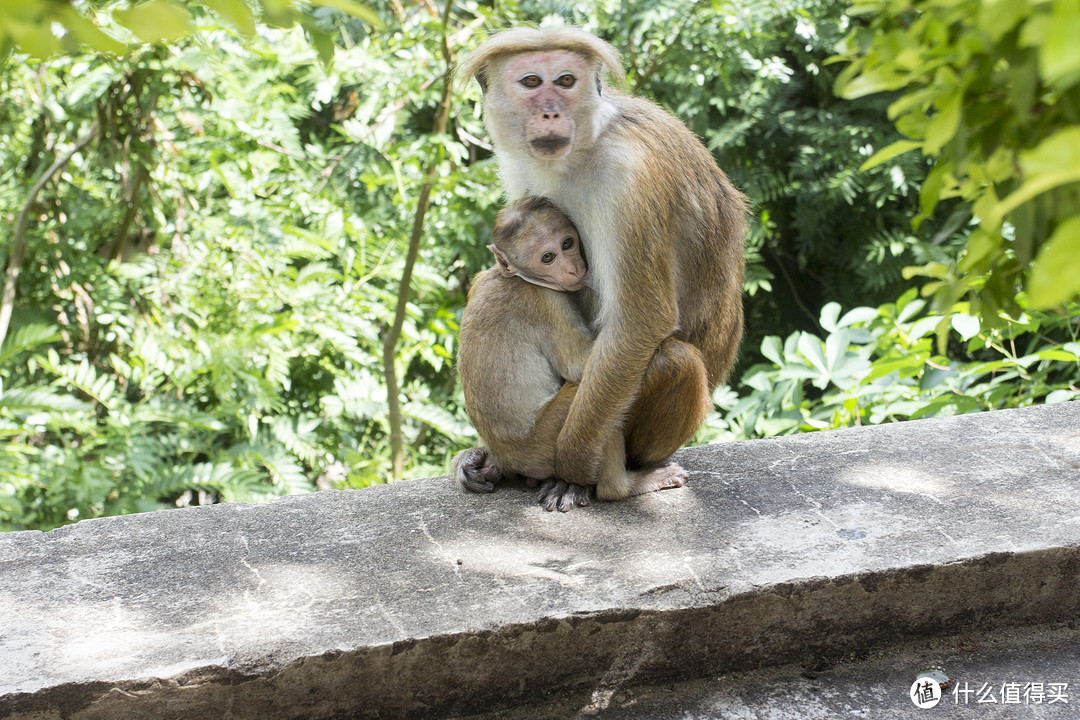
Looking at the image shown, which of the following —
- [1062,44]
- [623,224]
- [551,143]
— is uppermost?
[1062,44]

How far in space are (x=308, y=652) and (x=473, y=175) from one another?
3.45 metres

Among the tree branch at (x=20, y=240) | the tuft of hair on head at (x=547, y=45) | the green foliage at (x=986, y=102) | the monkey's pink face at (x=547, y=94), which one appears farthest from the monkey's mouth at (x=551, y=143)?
the tree branch at (x=20, y=240)

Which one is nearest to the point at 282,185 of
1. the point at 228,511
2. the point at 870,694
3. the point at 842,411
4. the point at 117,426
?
the point at 117,426

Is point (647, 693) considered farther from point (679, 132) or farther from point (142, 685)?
point (679, 132)

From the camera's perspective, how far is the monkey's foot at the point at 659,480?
3.38 metres

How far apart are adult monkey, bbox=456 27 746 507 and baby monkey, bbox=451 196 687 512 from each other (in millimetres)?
70

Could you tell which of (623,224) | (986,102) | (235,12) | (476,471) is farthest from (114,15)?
(476,471)

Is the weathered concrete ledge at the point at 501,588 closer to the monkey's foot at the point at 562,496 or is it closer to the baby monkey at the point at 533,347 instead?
the monkey's foot at the point at 562,496

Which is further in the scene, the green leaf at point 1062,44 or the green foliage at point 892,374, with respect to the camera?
the green foliage at point 892,374

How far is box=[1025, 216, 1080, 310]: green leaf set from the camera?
3.27 feet

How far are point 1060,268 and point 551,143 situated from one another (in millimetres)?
2336

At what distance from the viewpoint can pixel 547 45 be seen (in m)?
3.34

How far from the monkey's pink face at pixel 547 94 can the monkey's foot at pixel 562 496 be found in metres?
1.16

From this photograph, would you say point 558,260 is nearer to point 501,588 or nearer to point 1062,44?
point 501,588
